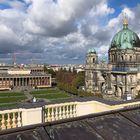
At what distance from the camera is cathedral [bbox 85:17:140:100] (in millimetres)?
81375

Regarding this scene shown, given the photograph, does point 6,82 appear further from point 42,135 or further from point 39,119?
point 42,135

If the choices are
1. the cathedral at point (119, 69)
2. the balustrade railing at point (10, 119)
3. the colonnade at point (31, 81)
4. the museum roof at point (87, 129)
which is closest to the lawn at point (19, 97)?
the cathedral at point (119, 69)

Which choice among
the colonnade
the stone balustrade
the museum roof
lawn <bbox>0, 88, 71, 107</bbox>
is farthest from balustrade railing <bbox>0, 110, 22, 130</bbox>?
the colonnade

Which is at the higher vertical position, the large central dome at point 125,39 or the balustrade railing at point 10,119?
the large central dome at point 125,39

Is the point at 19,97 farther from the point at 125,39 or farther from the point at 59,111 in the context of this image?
the point at 59,111

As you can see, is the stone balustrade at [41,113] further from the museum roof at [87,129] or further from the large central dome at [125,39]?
the large central dome at [125,39]

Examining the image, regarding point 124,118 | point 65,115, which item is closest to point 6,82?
point 65,115

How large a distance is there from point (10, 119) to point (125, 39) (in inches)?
3513

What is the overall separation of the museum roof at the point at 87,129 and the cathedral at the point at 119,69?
70.0m

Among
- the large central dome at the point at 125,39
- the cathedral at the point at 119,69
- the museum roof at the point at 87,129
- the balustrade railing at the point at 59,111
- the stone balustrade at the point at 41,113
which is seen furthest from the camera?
the large central dome at the point at 125,39

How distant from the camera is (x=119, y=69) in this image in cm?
8812

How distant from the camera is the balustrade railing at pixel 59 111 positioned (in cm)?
1289

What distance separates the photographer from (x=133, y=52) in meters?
90.6

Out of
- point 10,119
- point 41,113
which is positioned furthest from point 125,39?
point 10,119
